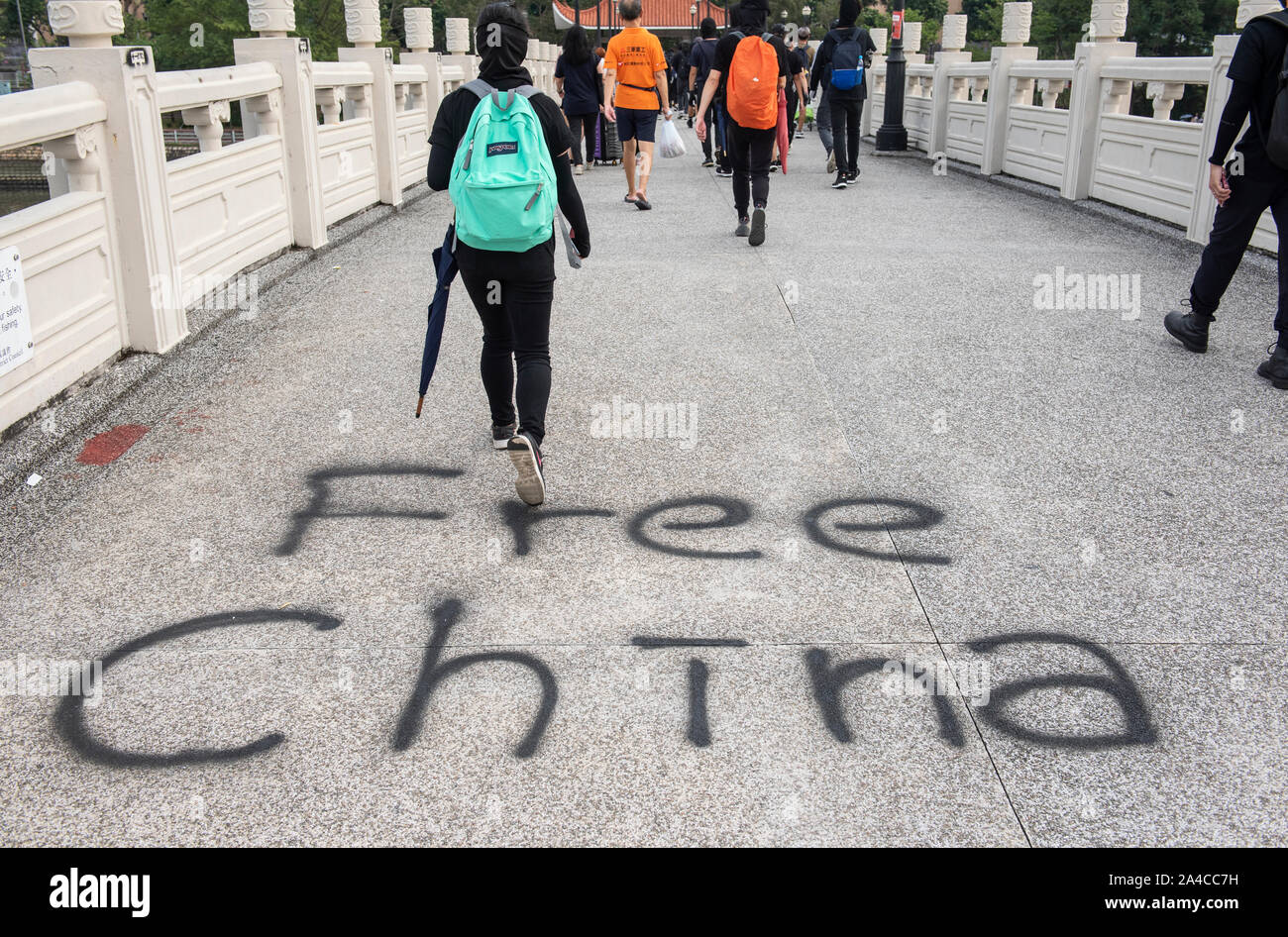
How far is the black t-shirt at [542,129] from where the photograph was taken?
4.25 metres

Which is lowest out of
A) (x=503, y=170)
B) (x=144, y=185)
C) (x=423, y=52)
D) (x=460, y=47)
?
(x=144, y=185)

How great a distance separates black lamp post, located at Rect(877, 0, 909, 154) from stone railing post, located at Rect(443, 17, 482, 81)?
6401mm

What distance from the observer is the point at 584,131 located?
15641 mm

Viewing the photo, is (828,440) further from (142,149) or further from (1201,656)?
(142,149)

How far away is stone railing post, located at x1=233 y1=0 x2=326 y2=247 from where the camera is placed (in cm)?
906

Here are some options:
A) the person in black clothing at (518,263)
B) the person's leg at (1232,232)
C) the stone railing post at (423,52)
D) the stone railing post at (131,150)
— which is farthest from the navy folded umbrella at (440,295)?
the stone railing post at (423,52)

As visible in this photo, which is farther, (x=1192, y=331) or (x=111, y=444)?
(x=1192, y=331)

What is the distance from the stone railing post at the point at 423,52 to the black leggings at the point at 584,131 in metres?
1.75

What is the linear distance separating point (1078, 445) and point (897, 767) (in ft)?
8.98

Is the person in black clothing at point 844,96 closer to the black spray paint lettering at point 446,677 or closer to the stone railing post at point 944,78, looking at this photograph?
the stone railing post at point 944,78

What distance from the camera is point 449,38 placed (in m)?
17.7

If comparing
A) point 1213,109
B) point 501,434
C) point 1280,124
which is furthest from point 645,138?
point 501,434

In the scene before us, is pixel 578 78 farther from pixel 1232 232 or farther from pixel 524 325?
pixel 524 325

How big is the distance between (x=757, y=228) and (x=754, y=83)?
115 cm
